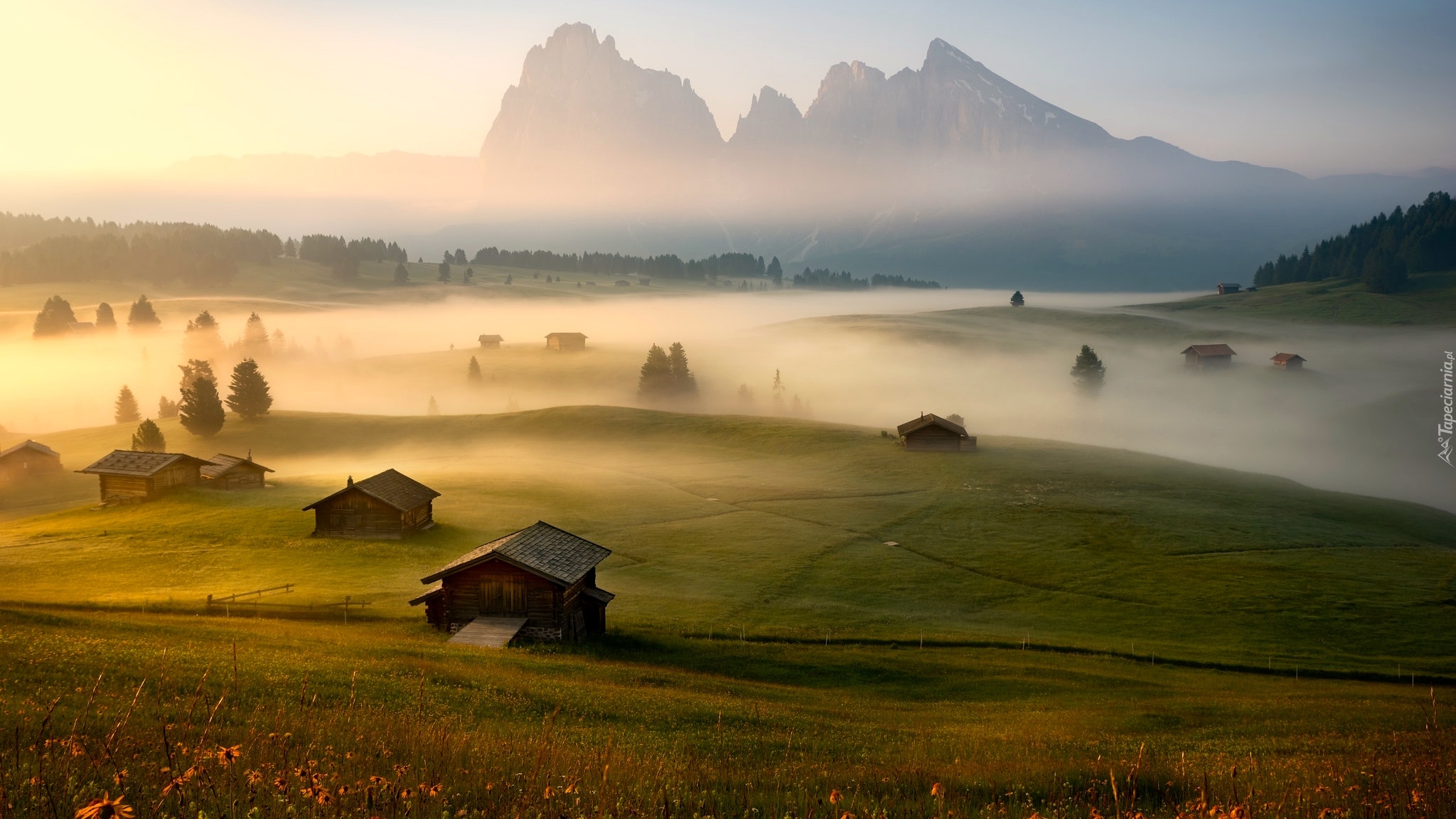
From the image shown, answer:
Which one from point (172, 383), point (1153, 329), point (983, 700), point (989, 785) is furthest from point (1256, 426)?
point (172, 383)

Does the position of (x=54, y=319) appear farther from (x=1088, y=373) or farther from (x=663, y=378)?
(x=1088, y=373)

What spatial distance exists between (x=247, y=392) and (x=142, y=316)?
110m

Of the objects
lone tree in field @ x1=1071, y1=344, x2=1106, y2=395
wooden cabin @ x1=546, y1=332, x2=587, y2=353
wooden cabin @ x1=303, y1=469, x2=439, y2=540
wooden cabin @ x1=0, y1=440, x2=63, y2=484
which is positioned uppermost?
wooden cabin @ x1=546, y1=332, x2=587, y2=353

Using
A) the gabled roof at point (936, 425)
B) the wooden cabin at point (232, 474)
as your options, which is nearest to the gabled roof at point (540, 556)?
the wooden cabin at point (232, 474)

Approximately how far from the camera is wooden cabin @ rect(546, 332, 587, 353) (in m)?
182

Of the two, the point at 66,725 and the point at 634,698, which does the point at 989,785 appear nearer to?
the point at 66,725

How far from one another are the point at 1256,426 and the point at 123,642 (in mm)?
150639

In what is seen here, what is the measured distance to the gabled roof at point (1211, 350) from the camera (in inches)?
6481

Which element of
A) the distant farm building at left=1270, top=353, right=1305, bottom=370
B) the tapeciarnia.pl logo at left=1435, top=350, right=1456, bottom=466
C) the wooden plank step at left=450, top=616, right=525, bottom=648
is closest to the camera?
the wooden plank step at left=450, top=616, right=525, bottom=648

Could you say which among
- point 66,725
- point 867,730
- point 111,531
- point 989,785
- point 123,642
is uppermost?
point 66,725

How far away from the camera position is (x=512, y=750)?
11.8 meters

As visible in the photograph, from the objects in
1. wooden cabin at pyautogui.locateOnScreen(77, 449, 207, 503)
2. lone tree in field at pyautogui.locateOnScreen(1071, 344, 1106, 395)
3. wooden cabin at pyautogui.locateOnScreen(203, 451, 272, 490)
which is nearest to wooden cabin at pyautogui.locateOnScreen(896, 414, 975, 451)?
wooden cabin at pyautogui.locateOnScreen(203, 451, 272, 490)

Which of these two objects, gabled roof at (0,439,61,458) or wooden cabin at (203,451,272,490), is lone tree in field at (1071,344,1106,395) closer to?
wooden cabin at (203,451,272,490)

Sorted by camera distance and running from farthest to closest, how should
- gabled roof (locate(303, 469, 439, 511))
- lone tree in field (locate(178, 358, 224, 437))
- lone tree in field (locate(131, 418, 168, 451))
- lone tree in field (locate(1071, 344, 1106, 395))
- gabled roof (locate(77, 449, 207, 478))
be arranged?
lone tree in field (locate(1071, 344, 1106, 395)), lone tree in field (locate(178, 358, 224, 437)), lone tree in field (locate(131, 418, 168, 451)), gabled roof (locate(77, 449, 207, 478)), gabled roof (locate(303, 469, 439, 511))
